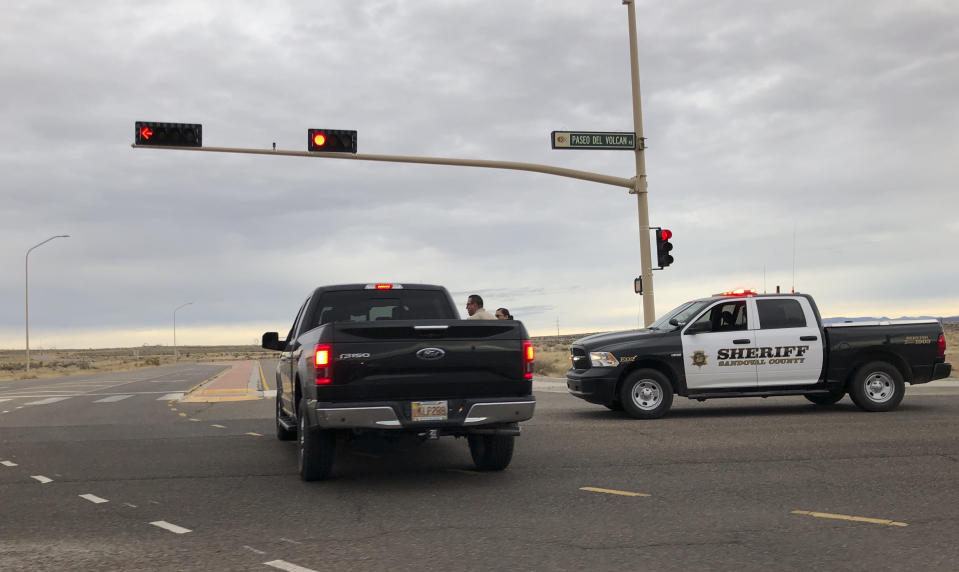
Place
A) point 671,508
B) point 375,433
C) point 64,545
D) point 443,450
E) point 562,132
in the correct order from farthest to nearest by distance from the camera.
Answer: point 562,132 → point 443,450 → point 375,433 → point 671,508 → point 64,545

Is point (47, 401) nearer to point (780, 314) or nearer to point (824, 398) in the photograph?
point (780, 314)

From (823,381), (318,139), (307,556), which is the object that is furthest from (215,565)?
(318,139)

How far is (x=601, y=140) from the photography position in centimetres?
2131

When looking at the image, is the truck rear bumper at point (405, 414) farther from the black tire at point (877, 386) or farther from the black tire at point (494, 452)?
the black tire at point (877, 386)

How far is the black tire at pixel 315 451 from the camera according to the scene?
900 cm

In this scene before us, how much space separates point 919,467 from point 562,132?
13.1m

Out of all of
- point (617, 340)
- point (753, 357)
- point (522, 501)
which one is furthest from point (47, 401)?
point (522, 501)

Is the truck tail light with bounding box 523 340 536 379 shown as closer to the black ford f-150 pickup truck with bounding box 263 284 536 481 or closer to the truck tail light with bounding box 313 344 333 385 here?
the black ford f-150 pickup truck with bounding box 263 284 536 481

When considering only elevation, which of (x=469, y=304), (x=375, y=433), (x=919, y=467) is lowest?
(x=919, y=467)

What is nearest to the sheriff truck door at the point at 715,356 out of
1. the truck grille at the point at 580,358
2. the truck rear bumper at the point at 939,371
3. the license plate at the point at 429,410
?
the truck grille at the point at 580,358

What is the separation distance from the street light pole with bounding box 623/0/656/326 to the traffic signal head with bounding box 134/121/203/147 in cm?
989

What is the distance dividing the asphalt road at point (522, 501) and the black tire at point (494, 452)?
158 mm

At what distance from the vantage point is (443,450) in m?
11.9

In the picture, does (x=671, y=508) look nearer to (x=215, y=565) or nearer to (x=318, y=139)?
(x=215, y=565)
